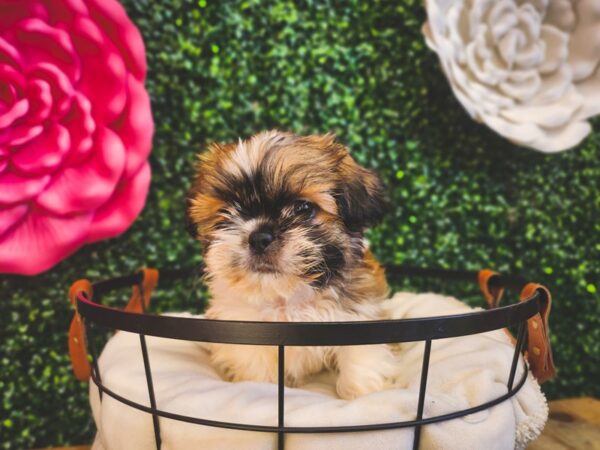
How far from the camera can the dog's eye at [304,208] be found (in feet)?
4.00

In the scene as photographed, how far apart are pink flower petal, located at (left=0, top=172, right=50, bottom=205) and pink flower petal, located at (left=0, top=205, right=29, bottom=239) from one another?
3 cm

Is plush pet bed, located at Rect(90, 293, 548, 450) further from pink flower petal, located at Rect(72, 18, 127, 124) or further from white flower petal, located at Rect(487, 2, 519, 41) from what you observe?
white flower petal, located at Rect(487, 2, 519, 41)

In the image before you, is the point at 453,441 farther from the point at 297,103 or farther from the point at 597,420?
the point at 297,103

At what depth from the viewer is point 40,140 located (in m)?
1.56

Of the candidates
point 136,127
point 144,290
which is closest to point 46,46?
point 136,127

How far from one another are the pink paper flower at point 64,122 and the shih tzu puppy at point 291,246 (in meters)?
0.43

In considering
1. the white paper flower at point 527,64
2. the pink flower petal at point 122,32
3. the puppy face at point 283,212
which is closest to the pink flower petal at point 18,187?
the pink flower petal at point 122,32

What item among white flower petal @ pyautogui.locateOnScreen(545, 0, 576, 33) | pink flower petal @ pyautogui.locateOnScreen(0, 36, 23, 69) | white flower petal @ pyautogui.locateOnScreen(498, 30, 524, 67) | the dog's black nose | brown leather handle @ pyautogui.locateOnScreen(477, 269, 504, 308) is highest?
white flower petal @ pyautogui.locateOnScreen(545, 0, 576, 33)

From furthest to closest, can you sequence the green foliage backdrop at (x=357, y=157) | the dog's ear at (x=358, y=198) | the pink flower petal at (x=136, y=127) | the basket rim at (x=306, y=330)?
the green foliage backdrop at (x=357, y=157)
the pink flower petal at (x=136, y=127)
the dog's ear at (x=358, y=198)
the basket rim at (x=306, y=330)

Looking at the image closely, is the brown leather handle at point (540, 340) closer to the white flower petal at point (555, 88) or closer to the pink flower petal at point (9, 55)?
the white flower petal at point (555, 88)

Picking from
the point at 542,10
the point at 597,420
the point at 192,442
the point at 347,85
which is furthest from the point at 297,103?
the point at 597,420

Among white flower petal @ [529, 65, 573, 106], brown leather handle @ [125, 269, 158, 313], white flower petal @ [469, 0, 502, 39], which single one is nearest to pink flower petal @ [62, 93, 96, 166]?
brown leather handle @ [125, 269, 158, 313]

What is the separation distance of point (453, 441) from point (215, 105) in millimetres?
1360

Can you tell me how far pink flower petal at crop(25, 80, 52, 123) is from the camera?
59.6 inches
